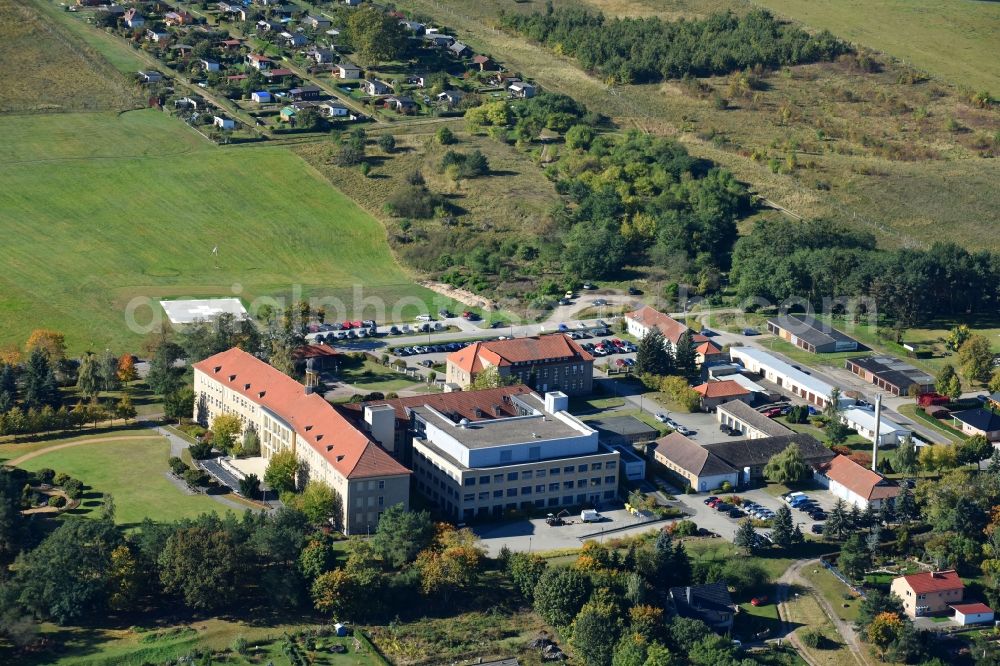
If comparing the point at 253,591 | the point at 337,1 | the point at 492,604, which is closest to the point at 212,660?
the point at 253,591

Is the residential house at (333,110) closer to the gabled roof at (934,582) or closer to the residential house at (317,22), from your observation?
the residential house at (317,22)

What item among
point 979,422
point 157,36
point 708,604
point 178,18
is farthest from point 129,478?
point 178,18

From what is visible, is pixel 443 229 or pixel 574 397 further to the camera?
pixel 443 229

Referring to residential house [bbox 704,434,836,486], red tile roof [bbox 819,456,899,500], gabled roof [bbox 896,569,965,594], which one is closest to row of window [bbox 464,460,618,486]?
residential house [bbox 704,434,836,486]

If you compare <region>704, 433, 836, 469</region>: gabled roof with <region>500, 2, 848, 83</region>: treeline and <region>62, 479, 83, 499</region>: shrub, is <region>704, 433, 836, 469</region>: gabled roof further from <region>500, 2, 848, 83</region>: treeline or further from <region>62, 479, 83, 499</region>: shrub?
<region>500, 2, 848, 83</region>: treeline

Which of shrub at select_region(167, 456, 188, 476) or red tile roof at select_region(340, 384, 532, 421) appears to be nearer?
shrub at select_region(167, 456, 188, 476)

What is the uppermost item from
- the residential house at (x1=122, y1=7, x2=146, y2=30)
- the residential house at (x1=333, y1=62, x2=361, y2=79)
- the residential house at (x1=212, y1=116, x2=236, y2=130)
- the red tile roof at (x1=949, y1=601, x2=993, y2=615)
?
the residential house at (x1=122, y1=7, x2=146, y2=30)

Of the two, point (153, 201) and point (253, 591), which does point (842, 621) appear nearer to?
point (253, 591)
